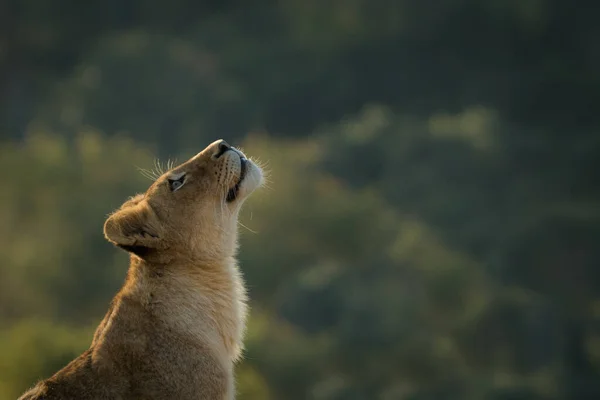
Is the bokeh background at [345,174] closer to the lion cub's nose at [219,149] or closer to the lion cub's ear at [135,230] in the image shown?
the lion cub's nose at [219,149]

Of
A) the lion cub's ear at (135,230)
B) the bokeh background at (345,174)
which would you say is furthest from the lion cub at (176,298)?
the bokeh background at (345,174)

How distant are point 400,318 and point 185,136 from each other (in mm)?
32645

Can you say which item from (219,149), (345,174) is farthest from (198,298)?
(345,174)

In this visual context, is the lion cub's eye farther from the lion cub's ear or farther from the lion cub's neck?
the lion cub's neck

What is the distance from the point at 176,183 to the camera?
8.38m

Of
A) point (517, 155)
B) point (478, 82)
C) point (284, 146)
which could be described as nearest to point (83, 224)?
point (284, 146)

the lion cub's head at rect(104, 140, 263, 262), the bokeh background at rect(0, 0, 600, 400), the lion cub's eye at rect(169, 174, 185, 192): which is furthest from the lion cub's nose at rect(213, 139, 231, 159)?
the bokeh background at rect(0, 0, 600, 400)

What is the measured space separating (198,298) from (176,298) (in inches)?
7.3

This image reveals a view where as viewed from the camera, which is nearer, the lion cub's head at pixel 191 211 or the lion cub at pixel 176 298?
the lion cub at pixel 176 298

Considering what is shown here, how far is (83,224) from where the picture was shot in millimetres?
56562

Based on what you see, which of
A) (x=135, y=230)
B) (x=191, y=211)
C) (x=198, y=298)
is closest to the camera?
(x=135, y=230)

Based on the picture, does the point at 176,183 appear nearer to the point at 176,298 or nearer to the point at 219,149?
the point at 219,149

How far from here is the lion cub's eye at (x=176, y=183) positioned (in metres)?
8.35

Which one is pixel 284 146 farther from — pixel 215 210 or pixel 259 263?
pixel 215 210
